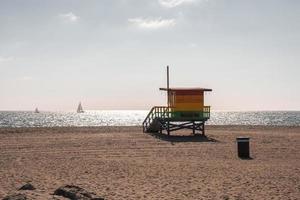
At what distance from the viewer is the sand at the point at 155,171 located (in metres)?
11.8

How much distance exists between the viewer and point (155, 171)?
50.3 feet

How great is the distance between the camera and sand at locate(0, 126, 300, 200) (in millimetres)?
11832

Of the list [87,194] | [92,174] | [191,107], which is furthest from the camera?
Answer: [191,107]

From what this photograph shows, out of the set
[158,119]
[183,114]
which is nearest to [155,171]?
[183,114]

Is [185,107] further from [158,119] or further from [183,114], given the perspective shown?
[158,119]

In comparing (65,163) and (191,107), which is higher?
(191,107)

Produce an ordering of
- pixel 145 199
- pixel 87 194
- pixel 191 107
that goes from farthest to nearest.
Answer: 1. pixel 191 107
2. pixel 145 199
3. pixel 87 194

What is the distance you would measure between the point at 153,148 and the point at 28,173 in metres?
9.46

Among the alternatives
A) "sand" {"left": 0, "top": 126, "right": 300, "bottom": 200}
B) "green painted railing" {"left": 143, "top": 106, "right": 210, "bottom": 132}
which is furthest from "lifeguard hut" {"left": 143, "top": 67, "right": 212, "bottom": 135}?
"sand" {"left": 0, "top": 126, "right": 300, "bottom": 200}

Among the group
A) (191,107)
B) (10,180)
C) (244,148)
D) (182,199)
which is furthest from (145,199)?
(191,107)

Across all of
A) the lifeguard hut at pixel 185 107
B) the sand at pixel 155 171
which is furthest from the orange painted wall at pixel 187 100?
the sand at pixel 155 171

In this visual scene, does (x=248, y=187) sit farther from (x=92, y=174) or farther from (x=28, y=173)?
(x=28, y=173)

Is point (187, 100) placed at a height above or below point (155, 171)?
above

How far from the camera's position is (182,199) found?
11.0 m
